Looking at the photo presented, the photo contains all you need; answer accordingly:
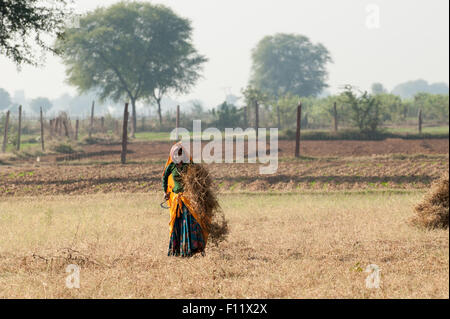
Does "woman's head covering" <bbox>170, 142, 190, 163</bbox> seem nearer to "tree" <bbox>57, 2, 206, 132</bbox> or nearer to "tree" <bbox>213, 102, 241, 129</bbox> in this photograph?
"tree" <bbox>213, 102, 241, 129</bbox>

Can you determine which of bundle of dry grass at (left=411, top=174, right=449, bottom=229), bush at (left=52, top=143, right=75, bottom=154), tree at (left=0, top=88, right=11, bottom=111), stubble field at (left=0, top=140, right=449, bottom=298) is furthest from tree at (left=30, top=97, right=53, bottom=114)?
bundle of dry grass at (left=411, top=174, right=449, bottom=229)

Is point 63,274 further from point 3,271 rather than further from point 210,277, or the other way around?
point 210,277

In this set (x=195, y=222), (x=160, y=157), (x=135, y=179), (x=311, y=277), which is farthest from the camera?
(x=160, y=157)

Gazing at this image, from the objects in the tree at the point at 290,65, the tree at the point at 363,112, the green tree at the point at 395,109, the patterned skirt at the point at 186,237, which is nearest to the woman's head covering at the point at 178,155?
the patterned skirt at the point at 186,237

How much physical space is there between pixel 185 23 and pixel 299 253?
→ 46.7 metres

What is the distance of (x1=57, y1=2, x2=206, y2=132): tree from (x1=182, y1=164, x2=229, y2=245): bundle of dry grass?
41.2 m

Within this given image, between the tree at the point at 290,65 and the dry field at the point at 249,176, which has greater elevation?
the tree at the point at 290,65

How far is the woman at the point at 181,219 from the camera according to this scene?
318 inches

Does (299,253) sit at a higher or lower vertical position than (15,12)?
lower

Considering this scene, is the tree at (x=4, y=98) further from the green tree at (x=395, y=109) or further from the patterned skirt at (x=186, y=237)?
the patterned skirt at (x=186, y=237)

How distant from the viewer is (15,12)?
72.3ft

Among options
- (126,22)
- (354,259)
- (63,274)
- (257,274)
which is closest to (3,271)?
(63,274)

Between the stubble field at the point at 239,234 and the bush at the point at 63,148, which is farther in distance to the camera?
the bush at the point at 63,148

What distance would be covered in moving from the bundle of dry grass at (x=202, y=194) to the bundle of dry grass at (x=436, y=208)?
13.5ft
